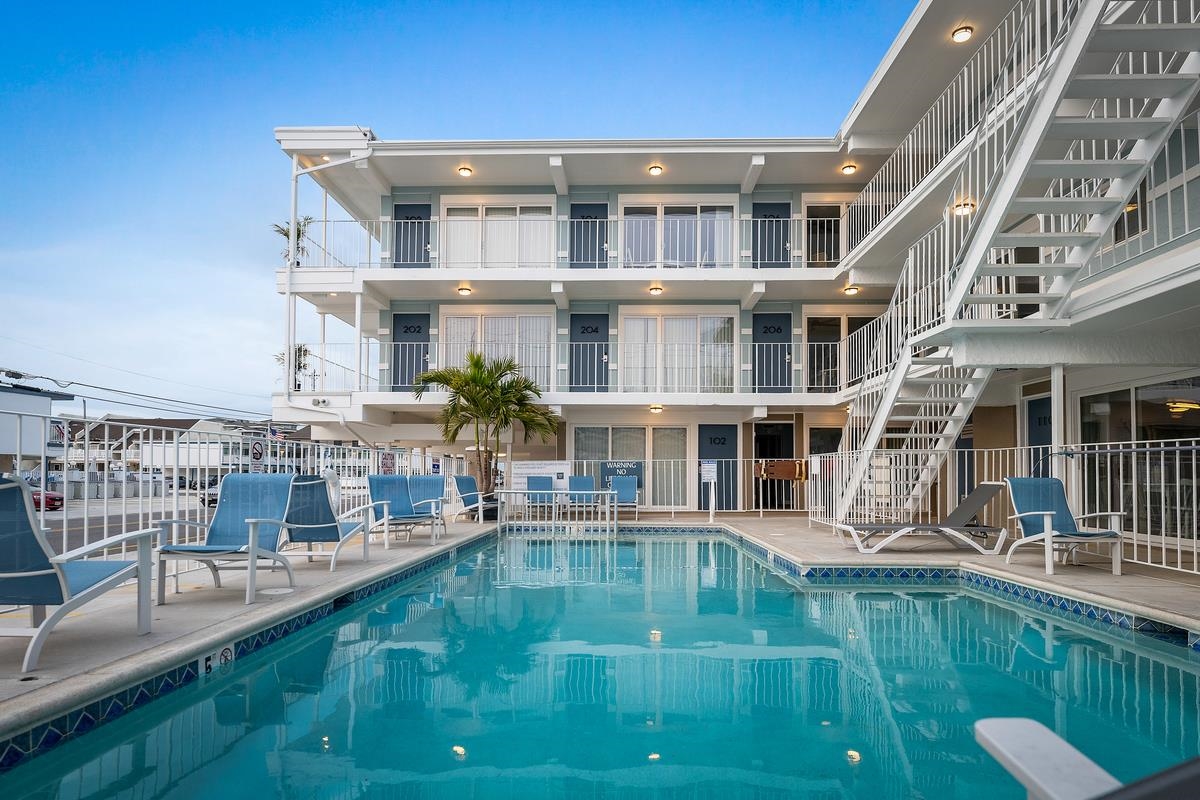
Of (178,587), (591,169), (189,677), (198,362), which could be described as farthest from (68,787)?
(198,362)

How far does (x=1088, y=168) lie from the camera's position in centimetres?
654

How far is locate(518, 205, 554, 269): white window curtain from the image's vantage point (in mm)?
16312

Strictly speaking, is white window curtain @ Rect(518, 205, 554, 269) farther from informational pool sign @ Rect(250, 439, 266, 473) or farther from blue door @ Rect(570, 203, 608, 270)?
informational pool sign @ Rect(250, 439, 266, 473)

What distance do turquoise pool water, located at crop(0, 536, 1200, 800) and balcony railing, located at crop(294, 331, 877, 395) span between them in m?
9.74

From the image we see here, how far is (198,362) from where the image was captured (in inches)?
2525

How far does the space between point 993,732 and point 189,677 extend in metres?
4.38

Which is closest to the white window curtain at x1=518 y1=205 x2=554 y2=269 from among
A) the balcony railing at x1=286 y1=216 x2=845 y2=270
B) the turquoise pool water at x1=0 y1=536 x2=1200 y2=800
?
the balcony railing at x1=286 y1=216 x2=845 y2=270

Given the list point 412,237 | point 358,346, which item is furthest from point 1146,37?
point 412,237

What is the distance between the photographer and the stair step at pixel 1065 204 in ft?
21.7

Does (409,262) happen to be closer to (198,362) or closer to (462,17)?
(462,17)

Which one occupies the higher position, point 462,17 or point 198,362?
point 462,17

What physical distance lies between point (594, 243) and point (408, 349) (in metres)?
4.80

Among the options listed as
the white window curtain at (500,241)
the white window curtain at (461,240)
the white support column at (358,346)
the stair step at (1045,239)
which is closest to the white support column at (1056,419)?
the stair step at (1045,239)

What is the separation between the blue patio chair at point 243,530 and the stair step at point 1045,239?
6.72m
